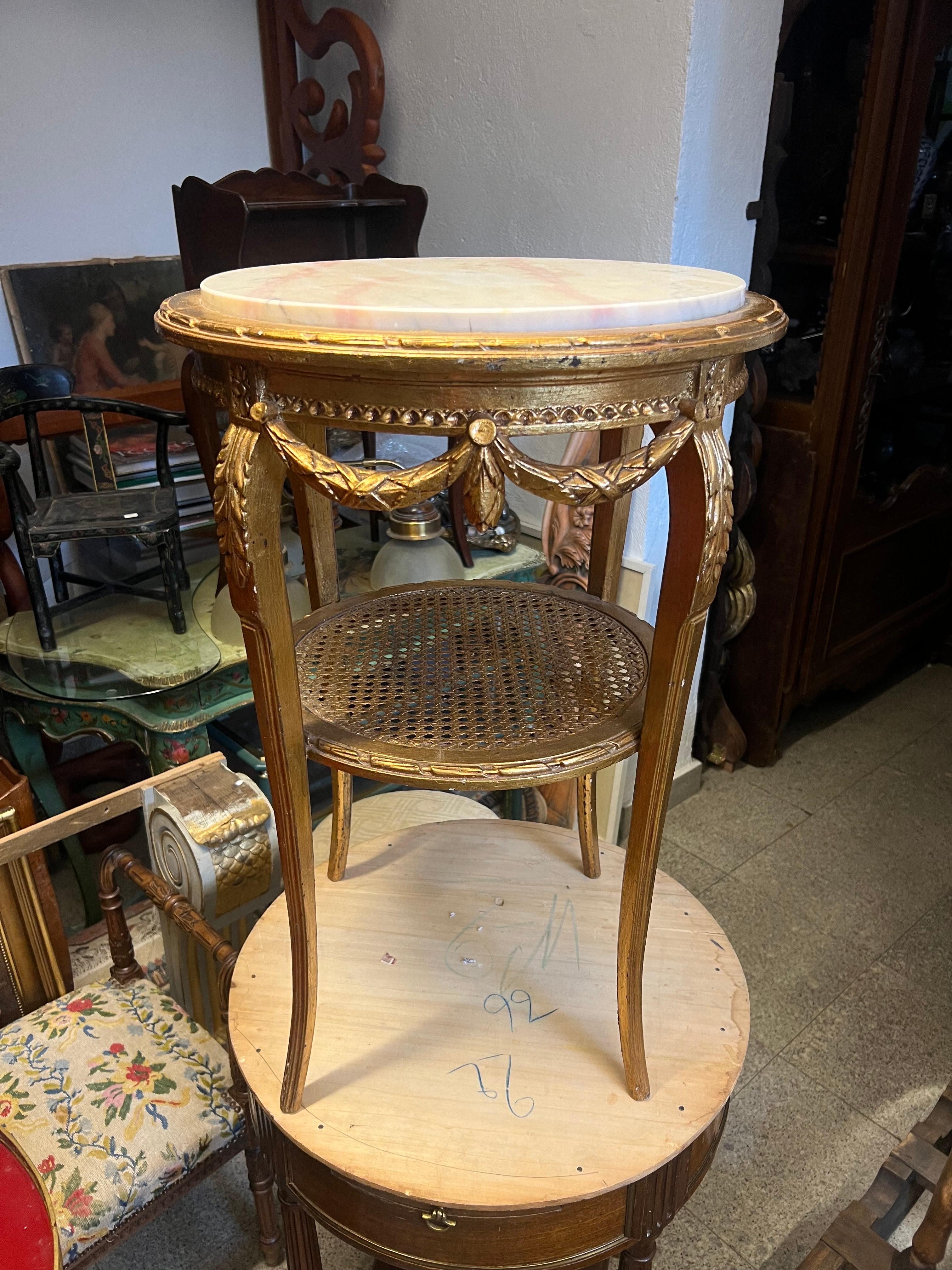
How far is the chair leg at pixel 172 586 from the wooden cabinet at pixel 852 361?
1.25m

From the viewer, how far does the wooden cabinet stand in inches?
66.4

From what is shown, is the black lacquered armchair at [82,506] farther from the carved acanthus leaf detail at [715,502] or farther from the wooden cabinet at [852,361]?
the wooden cabinet at [852,361]

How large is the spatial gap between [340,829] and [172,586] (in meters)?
0.61

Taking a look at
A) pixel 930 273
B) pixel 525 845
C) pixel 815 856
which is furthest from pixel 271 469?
pixel 930 273

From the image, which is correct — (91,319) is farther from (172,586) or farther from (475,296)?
(475,296)

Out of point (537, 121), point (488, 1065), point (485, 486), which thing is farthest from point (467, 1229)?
point (537, 121)

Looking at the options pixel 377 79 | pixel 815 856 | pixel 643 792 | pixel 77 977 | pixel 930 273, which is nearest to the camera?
pixel 643 792

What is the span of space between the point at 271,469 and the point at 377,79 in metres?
1.38

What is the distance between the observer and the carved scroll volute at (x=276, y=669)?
63 cm

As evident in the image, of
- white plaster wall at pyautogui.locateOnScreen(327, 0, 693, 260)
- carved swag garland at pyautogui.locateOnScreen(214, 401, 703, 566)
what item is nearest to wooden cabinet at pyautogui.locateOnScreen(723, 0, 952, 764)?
white plaster wall at pyautogui.locateOnScreen(327, 0, 693, 260)

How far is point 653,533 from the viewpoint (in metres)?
1.70

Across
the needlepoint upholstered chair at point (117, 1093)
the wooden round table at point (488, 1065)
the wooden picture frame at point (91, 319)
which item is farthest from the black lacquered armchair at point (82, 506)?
the wooden round table at point (488, 1065)

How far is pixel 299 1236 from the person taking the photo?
2.93 ft

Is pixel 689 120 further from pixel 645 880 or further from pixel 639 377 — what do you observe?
pixel 645 880
